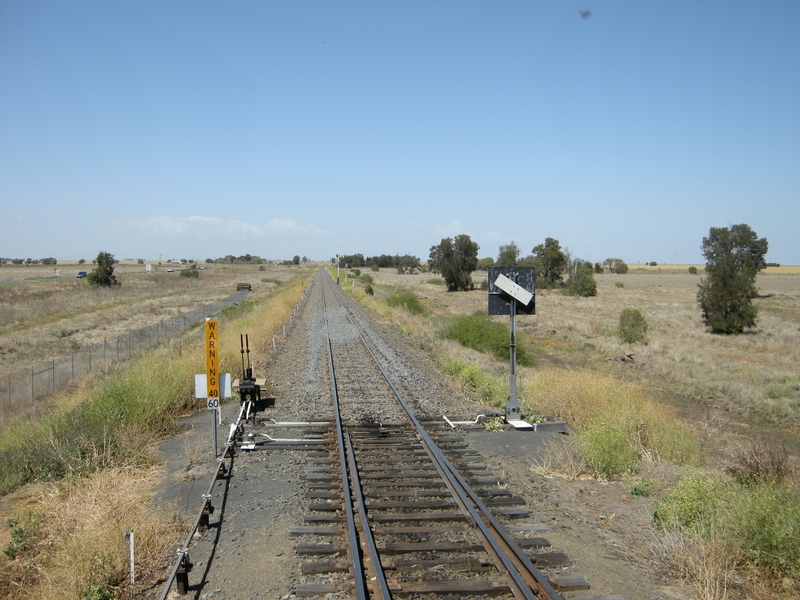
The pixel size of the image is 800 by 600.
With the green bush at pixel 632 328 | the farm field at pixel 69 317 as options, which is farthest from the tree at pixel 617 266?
the green bush at pixel 632 328

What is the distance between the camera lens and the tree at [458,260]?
260 ft

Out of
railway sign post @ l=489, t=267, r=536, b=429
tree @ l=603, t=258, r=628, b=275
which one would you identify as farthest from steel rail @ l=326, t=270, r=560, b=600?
tree @ l=603, t=258, r=628, b=275

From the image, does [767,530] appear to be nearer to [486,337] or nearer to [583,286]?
[486,337]

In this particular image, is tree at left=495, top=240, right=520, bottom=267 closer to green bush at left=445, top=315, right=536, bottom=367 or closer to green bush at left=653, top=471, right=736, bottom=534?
green bush at left=445, top=315, right=536, bottom=367

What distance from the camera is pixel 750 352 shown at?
31.0 meters

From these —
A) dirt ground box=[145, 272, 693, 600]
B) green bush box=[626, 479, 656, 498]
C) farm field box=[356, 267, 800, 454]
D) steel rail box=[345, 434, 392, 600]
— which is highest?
steel rail box=[345, 434, 392, 600]

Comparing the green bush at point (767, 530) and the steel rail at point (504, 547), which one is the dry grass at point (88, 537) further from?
the green bush at point (767, 530)

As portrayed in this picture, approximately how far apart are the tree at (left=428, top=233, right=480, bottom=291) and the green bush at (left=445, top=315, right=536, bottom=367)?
5049 cm

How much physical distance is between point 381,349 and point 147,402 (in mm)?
12301

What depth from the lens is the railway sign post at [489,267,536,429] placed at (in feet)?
34.8

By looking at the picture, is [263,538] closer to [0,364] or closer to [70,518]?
[70,518]

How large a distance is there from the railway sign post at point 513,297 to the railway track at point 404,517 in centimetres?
118

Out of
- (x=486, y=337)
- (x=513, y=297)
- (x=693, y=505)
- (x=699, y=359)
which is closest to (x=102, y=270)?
(x=486, y=337)

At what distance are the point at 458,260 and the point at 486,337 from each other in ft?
175
